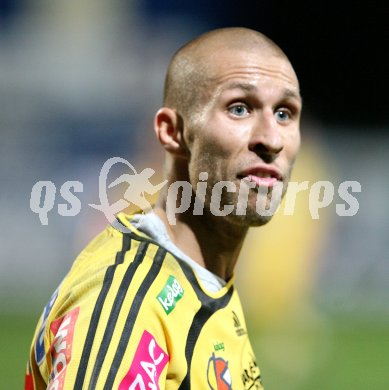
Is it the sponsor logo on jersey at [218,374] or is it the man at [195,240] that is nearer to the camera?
the man at [195,240]

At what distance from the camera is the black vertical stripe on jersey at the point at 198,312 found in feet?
7.53

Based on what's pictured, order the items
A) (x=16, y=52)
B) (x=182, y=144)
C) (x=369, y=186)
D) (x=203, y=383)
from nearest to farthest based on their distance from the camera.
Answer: (x=203, y=383), (x=182, y=144), (x=16, y=52), (x=369, y=186)

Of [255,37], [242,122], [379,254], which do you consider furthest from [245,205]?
[379,254]

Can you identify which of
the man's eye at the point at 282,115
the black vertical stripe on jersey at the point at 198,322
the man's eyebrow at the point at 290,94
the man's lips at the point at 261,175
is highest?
the man's eyebrow at the point at 290,94

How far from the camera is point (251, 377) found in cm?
263

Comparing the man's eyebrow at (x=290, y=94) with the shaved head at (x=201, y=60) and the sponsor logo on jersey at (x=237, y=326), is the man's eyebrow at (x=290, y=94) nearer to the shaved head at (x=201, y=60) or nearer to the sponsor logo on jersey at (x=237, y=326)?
the shaved head at (x=201, y=60)

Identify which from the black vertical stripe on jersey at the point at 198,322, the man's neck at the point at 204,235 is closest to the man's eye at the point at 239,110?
the man's neck at the point at 204,235

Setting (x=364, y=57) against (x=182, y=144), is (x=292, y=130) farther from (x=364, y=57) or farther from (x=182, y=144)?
(x=364, y=57)

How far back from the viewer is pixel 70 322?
2.13 meters

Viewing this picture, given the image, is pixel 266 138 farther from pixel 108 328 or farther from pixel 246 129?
pixel 108 328

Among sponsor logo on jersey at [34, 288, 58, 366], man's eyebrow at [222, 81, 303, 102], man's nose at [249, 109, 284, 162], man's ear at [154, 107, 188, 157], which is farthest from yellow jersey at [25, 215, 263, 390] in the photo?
man's eyebrow at [222, 81, 303, 102]

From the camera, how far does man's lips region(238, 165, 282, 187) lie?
2.53 m

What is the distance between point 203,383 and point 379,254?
7573 mm

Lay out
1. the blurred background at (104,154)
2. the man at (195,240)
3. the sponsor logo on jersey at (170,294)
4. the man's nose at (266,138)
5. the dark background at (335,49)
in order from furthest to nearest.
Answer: the dark background at (335,49)
the blurred background at (104,154)
the man's nose at (266,138)
the sponsor logo on jersey at (170,294)
the man at (195,240)
